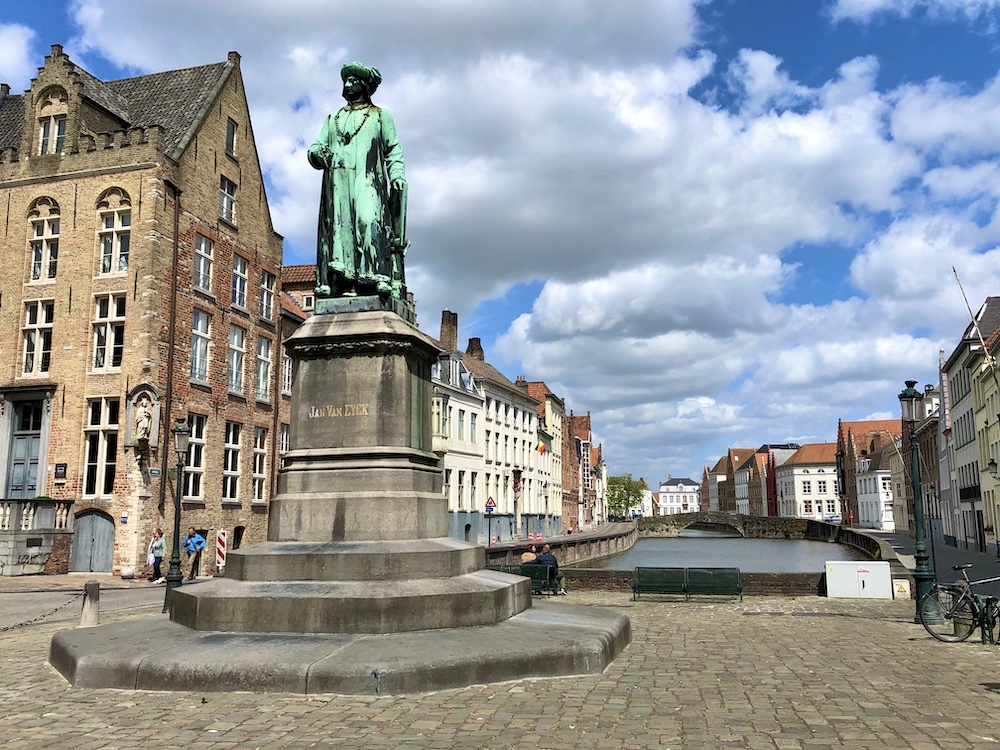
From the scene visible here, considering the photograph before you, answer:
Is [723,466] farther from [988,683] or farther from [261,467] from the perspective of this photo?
[988,683]

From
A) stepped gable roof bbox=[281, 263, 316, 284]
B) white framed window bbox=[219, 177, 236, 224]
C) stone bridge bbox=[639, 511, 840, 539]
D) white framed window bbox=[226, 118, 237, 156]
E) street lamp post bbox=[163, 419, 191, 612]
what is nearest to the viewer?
street lamp post bbox=[163, 419, 191, 612]

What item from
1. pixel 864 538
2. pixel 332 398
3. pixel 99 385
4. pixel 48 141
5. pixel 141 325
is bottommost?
pixel 864 538

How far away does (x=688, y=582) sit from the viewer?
1906 cm

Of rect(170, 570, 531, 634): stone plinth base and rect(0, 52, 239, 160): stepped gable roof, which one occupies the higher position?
rect(0, 52, 239, 160): stepped gable roof

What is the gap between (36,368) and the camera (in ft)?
87.9

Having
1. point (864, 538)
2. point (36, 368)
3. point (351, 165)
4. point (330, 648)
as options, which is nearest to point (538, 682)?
point (330, 648)

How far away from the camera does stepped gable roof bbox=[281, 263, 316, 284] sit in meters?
41.7

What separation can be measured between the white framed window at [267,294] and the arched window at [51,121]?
8.41 metres

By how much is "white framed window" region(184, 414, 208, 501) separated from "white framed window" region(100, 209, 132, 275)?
18.0ft

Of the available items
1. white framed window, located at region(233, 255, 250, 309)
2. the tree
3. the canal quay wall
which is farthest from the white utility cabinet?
the tree

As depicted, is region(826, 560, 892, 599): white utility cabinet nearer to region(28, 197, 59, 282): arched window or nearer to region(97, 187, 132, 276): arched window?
region(97, 187, 132, 276): arched window

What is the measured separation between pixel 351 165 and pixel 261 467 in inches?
906

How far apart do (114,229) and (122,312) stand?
2.75 m

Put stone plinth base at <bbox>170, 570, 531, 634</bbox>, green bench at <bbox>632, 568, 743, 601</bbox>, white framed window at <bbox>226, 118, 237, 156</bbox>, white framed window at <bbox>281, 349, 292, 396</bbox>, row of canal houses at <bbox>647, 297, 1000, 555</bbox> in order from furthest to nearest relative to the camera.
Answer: row of canal houses at <bbox>647, 297, 1000, 555</bbox> → white framed window at <bbox>281, 349, 292, 396</bbox> → white framed window at <bbox>226, 118, 237, 156</bbox> → green bench at <bbox>632, 568, 743, 601</bbox> → stone plinth base at <bbox>170, 570, 531, 634</bbox>
